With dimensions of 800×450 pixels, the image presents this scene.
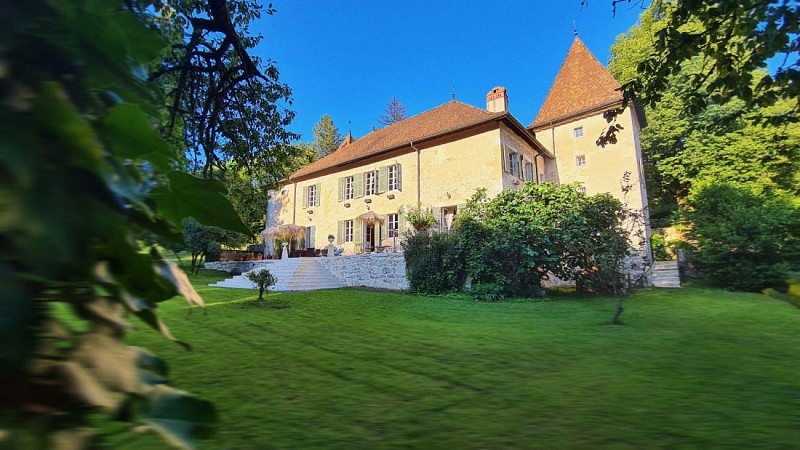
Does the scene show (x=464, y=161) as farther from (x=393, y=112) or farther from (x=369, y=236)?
(x=393, y=112)

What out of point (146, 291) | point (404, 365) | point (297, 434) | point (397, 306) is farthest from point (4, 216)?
point (397, 306)

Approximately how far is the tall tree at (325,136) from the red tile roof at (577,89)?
1247 inches

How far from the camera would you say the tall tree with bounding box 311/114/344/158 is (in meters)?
50.8

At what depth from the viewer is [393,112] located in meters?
56.2

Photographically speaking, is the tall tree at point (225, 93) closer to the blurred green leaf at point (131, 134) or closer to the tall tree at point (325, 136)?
the blurred green leaf at point (131, 134)

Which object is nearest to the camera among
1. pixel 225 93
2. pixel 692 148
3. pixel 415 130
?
pixel 225 93

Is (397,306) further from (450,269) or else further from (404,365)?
(404,365)

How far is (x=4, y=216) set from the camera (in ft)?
1.39

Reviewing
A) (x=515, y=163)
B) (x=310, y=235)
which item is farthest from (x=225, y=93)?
(x=310, y=235)

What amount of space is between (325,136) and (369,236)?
32.9 meters

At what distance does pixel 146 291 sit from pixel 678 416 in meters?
3.23

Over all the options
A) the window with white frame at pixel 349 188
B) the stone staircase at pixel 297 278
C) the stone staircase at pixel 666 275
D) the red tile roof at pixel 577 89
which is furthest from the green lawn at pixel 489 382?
the red tile roof at pixel 577 89

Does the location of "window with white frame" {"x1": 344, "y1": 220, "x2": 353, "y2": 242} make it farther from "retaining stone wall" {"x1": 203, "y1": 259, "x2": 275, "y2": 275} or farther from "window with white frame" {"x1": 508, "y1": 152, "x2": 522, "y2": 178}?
"window with white frame" {"x1": 508, "y1": 152, "x2": 522, "y2": 178}

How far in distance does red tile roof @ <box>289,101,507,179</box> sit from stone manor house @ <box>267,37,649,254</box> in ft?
0.27
